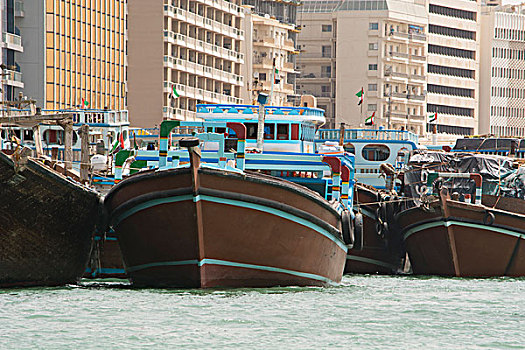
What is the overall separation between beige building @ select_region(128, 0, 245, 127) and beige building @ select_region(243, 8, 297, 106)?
7.38 m

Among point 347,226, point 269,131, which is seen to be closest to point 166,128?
point 347,226

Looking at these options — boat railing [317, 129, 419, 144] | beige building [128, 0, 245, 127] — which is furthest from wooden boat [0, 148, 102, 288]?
beige building [128, 0, 245, 127]

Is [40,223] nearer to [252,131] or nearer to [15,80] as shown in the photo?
[252,131]

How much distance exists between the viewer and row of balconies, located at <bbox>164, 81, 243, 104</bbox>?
12312 centimetres

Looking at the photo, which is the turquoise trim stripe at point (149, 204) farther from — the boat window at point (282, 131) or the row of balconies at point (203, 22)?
the row of balconies at point (203, 22)

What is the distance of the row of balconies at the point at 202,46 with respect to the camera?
122944 mm

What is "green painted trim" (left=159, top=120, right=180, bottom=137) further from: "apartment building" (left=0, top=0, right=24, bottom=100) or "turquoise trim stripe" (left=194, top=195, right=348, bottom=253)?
"apartment building" (left=0, top=0, right=24, bottom=100)

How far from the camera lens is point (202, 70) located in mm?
129000

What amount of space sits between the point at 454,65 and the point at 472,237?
132702 mm

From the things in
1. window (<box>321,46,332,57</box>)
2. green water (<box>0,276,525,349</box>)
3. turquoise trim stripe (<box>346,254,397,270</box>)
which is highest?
window (<box>321,46,332,57</box>)

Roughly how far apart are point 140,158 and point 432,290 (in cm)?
921

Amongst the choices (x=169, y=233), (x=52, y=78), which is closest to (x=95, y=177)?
(x=169, y=233)

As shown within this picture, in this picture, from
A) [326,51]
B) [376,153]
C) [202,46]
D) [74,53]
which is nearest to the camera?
[376,153]

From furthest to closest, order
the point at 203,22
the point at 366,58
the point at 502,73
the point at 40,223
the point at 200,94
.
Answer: the point at 502,73 → the point at 366,58 → the point at 203,22 → the point at 200,94 → the point at 40,223
